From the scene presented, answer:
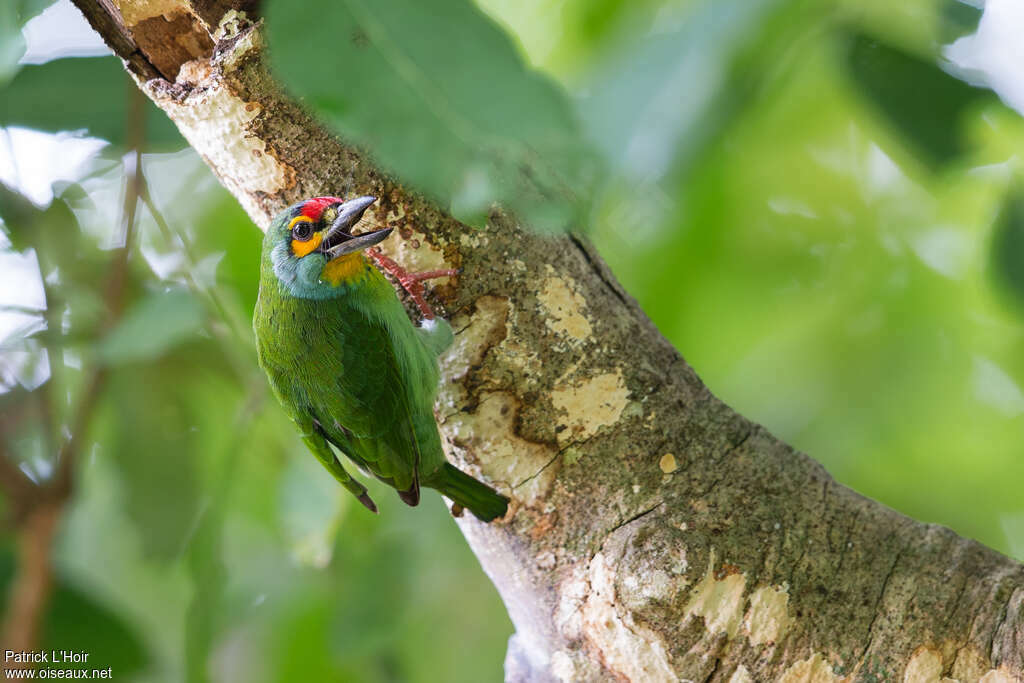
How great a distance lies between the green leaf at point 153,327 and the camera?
6.44ft

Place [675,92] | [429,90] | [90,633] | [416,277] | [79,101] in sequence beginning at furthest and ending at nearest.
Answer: [90,633] < [79,101] < [416,277] < [675,92] < [429,90]

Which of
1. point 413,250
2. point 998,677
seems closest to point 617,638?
point 998,677

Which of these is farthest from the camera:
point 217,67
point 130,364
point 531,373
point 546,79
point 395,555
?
point 130,364

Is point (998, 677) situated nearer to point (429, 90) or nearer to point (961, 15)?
Result: point (961, 15)

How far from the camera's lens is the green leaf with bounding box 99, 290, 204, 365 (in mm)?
1963

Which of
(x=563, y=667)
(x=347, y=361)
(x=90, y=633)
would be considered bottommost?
(x=90, y=633)

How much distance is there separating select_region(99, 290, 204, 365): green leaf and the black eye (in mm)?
424

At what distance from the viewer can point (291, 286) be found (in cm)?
191

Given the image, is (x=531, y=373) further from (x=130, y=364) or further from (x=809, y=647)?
(x=130, y=364)

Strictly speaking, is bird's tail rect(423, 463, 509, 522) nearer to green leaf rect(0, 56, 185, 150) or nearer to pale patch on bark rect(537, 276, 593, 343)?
pale patch on bark rect(537, 276, 593, 343)

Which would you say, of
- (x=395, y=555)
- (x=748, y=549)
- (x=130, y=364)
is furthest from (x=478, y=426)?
(x=130, y=364)

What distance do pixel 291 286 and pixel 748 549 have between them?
107 centimetres

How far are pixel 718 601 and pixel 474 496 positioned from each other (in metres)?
0.45

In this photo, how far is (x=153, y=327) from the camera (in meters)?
2.00
